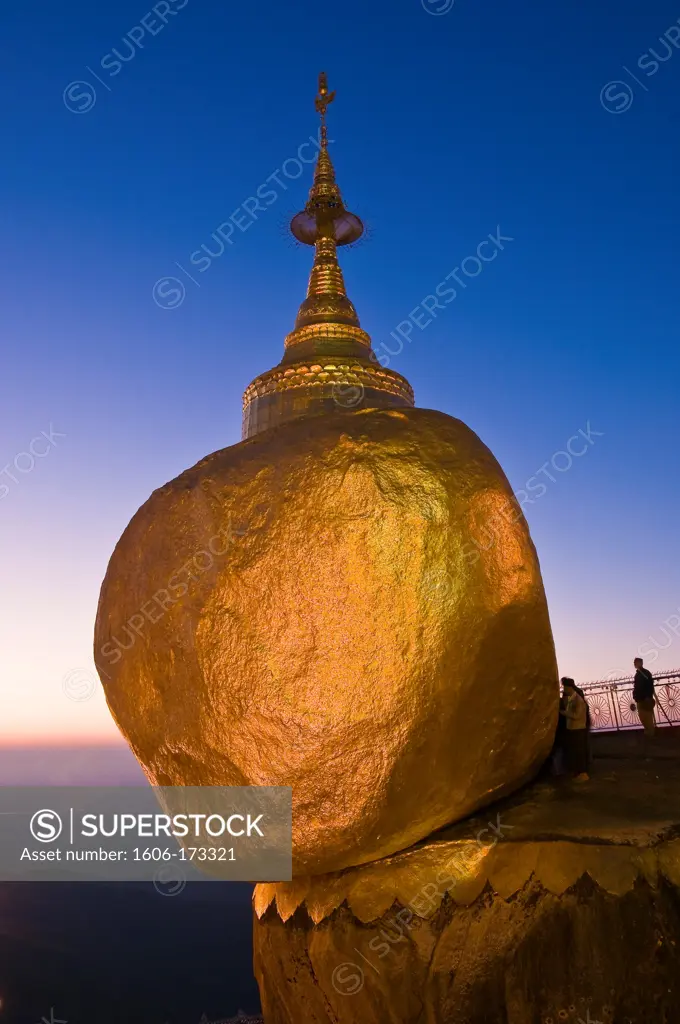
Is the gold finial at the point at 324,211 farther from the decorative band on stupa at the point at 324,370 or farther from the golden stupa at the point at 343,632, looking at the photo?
the golden stupa at the point at 343,632

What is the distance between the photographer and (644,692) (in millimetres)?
7520

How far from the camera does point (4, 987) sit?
570 inches

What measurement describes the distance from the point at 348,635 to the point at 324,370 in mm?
3951

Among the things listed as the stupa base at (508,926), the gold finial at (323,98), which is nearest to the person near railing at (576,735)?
the stupa base at (508,926)

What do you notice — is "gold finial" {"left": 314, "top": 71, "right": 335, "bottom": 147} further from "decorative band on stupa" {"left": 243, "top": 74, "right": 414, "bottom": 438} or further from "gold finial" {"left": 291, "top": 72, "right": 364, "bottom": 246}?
"decorative band on stupa" {"left": 243, "top": 74, "right": 414, "bottom": 438}

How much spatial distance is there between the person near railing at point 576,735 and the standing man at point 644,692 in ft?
5.39

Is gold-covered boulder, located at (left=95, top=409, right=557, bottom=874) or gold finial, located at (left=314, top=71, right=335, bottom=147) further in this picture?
gold finial, located at (left=314, top=71, right=335, bottom=147)

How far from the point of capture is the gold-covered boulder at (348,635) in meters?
4.41

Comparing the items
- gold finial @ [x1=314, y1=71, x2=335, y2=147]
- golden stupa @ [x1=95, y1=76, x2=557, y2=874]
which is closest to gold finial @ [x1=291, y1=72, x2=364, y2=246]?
gold finial @ [x1=314, y1=71, x2=335, y2=147]

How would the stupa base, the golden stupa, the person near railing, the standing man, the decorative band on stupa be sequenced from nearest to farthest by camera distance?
the stupa base → the golden stupa → the person near railing → the standing man → the decorative band on stupa

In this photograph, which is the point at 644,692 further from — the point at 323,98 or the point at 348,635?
the point at 323,98

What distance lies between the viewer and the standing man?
744 centimetres

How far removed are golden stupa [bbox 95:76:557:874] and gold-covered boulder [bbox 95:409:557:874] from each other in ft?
0.04

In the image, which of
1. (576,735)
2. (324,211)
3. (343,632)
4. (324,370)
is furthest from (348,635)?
(324,211)
